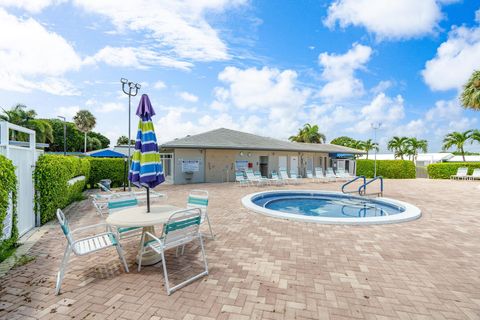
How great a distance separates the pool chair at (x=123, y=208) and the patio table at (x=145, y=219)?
16.3 inches

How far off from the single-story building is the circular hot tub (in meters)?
6.83

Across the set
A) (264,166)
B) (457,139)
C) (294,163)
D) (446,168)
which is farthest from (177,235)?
(457,139)

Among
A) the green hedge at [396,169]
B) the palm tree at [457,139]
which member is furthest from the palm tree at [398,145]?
the green hedge at [396,169]

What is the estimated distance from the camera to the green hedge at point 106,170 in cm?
1602

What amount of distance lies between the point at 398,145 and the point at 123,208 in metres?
51.6

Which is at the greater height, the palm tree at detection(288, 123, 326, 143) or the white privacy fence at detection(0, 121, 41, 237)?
the palm tree at detection(288, 123, 326, 143)

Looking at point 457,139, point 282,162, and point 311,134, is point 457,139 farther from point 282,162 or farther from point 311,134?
point 282,162

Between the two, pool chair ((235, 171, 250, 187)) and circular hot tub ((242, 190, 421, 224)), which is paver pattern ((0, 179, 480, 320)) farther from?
pool chair ((235, 171, 250, 187))

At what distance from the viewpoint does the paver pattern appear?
298 cm

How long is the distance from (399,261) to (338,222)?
241cm

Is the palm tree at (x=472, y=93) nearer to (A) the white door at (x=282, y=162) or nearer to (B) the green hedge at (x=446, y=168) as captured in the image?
(B) the green hedge at (x=446, y=168)

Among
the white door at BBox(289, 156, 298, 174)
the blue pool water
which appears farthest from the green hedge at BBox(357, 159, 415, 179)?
the blue pool water

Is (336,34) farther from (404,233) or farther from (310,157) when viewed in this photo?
(404,233)

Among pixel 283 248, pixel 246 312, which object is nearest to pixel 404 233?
pixel 283 248
